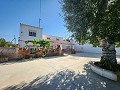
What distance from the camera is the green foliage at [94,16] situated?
8.51m

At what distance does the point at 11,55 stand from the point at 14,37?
28.9ft

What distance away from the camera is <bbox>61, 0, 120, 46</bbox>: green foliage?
8.51m

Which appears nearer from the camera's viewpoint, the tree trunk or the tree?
the tree

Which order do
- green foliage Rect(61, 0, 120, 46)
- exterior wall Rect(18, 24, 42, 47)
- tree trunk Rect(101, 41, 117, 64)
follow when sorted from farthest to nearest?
exterior wall Rect(18, 24, 42, 47) → tree trunk Rect(101, 41, 117, 64) → green foliage Rect(61, 0, 120, 46)

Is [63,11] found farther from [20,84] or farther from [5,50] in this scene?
[5,50]

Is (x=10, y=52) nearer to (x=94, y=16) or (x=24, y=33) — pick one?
(x=24, y=33)

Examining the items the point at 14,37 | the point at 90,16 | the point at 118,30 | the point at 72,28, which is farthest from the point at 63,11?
the point at 14,37

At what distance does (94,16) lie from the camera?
8758mm

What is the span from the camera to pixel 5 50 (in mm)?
17703

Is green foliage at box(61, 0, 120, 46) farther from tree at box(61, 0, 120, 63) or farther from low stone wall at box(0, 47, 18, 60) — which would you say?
low stone wall at box(0, 47, 18, 60)

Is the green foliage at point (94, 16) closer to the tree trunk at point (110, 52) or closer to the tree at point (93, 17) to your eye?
the tree at point (93, 17)

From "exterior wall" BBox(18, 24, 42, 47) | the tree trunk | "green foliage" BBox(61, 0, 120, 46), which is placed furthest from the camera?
"exterior wall" BBox(18, 24, 42, 47)

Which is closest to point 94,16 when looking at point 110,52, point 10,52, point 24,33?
point 110,52

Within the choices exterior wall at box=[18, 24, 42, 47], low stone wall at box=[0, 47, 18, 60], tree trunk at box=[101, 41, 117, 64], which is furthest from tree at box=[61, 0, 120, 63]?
exterior wall at box=[18, 24, 42, 47]
